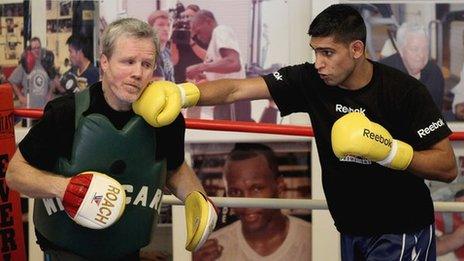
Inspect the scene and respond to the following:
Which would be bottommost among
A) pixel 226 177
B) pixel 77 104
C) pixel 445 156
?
pixel 226 177

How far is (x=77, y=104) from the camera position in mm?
1651

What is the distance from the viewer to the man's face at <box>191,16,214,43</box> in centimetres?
294

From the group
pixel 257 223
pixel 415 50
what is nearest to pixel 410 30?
pixel 415 50

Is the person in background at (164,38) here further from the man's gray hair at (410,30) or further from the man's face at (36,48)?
the man's gray hair at (410,30)

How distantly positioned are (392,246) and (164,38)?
4.64 ft

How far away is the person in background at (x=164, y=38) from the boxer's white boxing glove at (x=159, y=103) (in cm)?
119

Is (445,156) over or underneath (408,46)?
underneath

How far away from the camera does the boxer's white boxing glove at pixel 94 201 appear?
1.55m

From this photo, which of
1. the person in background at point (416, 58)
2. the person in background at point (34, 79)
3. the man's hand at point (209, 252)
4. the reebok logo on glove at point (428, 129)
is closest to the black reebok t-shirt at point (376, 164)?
the reebok logo on glove at point (428, 129)

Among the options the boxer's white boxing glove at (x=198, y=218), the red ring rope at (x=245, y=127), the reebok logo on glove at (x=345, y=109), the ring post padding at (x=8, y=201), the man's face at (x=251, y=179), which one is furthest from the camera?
the man's face at (x=251, y=179)

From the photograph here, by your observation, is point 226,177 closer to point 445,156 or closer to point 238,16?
point 238,16

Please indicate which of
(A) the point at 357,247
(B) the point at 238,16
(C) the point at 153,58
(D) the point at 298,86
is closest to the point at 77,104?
(C) the point at 153,58

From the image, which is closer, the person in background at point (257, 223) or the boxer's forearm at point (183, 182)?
the boxer's forearm at point (183, 182)

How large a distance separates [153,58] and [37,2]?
1542 mm
